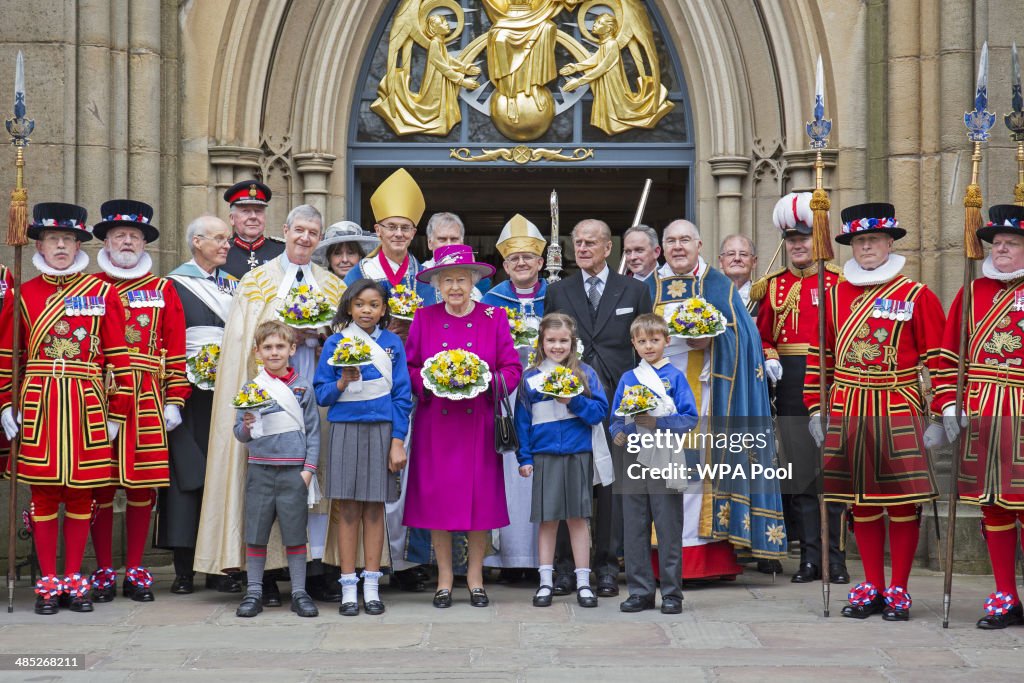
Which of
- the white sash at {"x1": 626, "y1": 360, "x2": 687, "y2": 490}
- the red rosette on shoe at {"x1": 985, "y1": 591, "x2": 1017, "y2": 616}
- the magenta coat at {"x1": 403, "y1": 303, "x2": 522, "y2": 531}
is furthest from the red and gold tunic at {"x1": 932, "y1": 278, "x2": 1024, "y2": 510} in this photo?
the magenta coat at {"x1": 403, "y1": 303, "x2": 522, "y2": 531}

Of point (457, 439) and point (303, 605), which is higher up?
point (457, 439)

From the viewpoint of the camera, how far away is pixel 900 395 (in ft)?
23.2

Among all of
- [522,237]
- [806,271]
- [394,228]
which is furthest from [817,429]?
[394,228]

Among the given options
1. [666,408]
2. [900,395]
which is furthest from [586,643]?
[900,395]

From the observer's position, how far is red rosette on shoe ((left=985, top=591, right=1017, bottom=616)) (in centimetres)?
679

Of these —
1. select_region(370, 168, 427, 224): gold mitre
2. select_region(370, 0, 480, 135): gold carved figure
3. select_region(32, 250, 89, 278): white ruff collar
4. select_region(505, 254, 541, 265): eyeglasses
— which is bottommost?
select_region(32, 250, 89, 278): white ruff collar

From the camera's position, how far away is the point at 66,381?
7.40m

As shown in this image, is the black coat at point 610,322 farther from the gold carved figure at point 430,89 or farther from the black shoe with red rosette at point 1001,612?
the gold carved figure at point 430,89

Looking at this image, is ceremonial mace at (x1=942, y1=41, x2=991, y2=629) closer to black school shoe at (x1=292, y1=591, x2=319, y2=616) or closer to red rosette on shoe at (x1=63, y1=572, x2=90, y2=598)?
black school shoe at (x1=292, y1=591, x2=319, y2=616)

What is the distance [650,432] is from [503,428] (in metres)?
0.70

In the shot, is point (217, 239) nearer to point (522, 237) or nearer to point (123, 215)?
point (123, 215)

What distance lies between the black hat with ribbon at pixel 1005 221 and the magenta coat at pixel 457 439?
2281 mm

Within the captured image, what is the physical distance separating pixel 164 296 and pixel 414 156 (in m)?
3.05

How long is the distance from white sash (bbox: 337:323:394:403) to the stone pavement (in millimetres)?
1030
